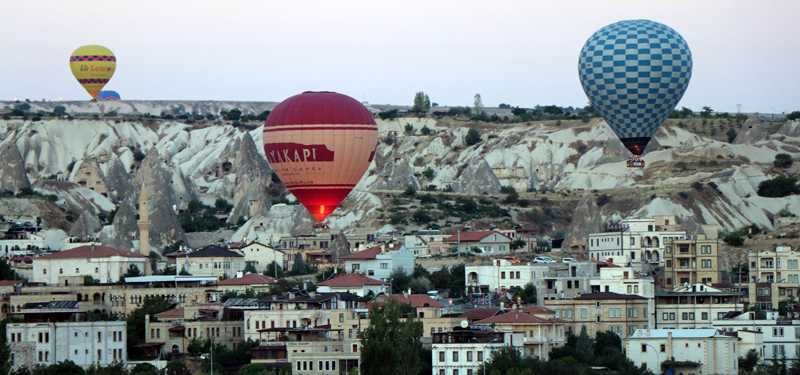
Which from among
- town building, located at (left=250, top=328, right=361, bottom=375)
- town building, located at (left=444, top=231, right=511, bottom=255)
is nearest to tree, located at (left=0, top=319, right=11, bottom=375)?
town building, located at (left=250, top=328, right=361, bottom=375)

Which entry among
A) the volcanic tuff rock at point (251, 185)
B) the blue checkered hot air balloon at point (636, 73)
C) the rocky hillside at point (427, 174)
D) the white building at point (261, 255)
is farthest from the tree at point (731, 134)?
the blue checkered hot air balloon at point (636, 73)

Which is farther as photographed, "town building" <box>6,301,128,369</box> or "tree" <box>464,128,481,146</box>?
"tree" <box>464,128,481,146</box>

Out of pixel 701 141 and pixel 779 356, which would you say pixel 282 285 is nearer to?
pixel 779 356

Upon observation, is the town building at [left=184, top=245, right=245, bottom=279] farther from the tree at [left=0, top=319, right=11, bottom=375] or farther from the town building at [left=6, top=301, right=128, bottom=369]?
the tree at [left=0, top=319, right=11, bottom=375]

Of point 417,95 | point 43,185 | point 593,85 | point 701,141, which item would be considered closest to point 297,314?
point 593,85

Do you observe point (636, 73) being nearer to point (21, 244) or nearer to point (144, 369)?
point (144, 369)

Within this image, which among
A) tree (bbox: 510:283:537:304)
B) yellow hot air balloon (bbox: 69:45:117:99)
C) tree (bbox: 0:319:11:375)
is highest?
yellow hot air balloon (bbox: 69:45:117:99)
